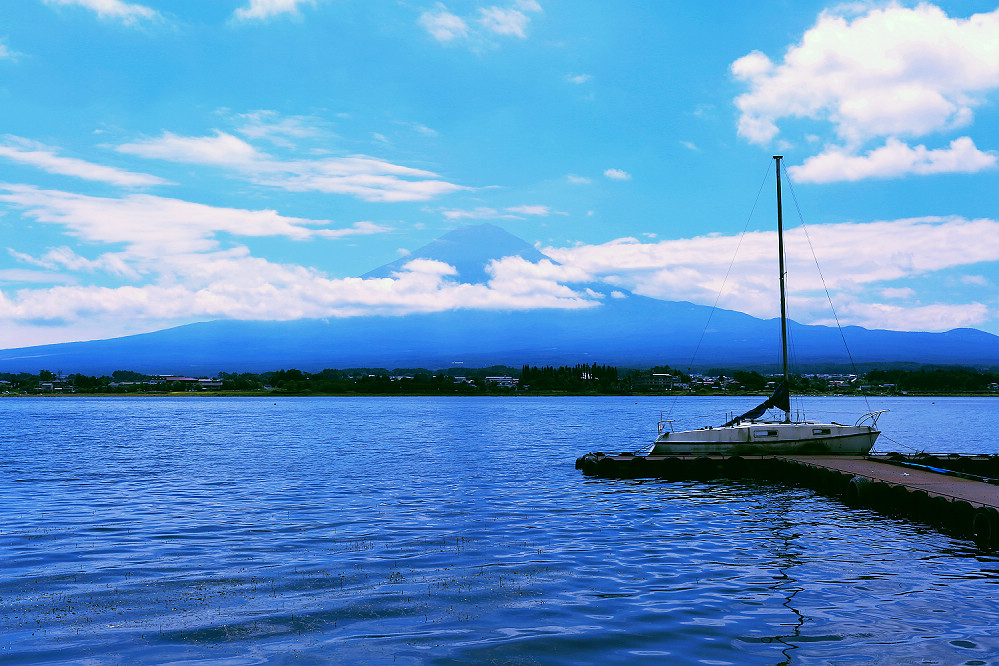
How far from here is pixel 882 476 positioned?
3119 centimetres

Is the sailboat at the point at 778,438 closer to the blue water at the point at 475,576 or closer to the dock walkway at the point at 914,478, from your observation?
the dock walkway at the point at 914,478

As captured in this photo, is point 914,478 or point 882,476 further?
point 882,476

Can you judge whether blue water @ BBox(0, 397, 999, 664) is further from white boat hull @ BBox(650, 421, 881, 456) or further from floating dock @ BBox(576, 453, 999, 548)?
white boat hull @ BBox(650, 421, 881, 456)

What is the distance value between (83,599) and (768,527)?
18.3m

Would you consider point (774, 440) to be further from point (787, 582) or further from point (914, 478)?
point (787, 582)

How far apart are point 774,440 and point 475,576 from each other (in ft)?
90.9

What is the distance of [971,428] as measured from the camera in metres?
85.3

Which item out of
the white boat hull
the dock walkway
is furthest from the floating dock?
the white boat hull

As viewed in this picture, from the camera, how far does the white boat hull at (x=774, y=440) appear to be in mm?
40344

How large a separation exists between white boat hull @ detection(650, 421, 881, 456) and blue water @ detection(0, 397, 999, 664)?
18.8 feet

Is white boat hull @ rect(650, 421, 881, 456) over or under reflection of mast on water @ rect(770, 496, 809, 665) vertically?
over

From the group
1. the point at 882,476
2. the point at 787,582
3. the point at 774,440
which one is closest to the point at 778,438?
the point at 774,440

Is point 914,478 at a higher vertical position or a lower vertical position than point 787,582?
higher

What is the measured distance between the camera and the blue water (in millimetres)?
12539
